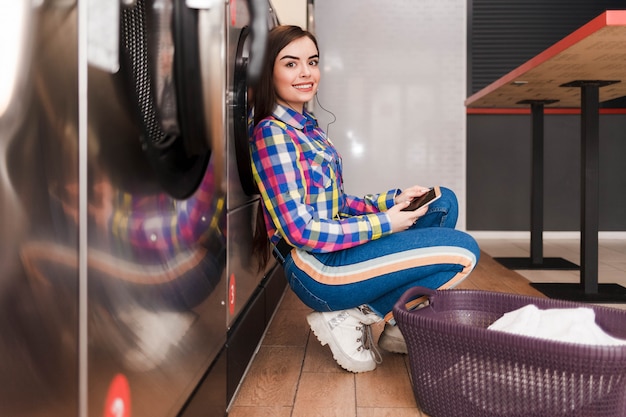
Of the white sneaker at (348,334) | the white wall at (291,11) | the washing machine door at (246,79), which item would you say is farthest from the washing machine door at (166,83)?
the white wall at (291,11)

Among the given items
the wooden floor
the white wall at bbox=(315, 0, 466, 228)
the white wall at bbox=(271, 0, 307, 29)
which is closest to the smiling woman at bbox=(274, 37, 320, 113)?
the wooden floor

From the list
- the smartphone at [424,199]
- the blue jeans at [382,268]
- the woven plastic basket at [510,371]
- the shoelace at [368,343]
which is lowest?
the shoelace at [368,343]

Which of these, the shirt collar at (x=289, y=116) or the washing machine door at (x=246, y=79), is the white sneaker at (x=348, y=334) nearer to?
the washing machine door at (x=246, y=79)

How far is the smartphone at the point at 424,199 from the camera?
144cm

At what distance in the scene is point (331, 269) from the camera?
1364 millimetres

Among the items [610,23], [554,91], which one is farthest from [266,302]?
[554,91]

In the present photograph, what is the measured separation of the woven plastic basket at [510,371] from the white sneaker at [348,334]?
216 millimetres

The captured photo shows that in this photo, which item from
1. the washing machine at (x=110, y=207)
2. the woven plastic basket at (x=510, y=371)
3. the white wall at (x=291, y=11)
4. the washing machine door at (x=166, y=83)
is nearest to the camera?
the washing machine at (x=110, y=207)

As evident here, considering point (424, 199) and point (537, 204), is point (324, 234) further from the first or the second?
point (537, 204)

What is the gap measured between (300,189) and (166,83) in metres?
0.63

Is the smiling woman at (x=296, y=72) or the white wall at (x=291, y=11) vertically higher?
the white wall at (x=291, y=11)

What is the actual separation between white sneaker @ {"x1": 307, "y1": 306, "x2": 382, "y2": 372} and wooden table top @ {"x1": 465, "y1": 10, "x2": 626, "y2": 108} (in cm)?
100

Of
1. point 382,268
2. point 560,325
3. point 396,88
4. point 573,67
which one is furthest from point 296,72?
point 396,88

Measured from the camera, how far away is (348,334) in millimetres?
1406
